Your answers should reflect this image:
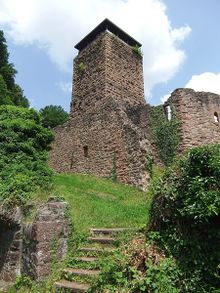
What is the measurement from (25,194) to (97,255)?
2.62 m

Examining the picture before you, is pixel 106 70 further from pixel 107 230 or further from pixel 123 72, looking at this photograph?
pixel 107 230

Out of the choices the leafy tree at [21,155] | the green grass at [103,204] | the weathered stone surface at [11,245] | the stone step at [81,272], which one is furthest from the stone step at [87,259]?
the leafy tree at [21,155]

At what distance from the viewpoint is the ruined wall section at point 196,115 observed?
1376 centimetres

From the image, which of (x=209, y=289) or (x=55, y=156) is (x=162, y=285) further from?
(x=55, y=156)

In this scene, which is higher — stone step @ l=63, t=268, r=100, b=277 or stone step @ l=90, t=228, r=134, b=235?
stone step @ l=90, t=228, r=134, b=235

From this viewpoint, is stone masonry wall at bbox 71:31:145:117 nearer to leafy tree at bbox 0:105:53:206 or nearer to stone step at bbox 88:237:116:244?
leafy tree at bbox 0:105:53:206

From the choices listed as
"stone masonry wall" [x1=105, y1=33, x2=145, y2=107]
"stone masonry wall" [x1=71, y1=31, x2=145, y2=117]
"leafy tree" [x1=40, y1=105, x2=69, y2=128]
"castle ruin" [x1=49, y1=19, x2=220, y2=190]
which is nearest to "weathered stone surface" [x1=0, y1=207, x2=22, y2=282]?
"castle ruin" [x1=49, y1=19, x2=220, y2=190]

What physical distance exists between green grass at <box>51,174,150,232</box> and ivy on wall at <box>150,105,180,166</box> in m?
2.67

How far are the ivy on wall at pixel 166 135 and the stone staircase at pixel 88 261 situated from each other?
7.62 meters

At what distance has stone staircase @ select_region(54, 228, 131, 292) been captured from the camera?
5.20m

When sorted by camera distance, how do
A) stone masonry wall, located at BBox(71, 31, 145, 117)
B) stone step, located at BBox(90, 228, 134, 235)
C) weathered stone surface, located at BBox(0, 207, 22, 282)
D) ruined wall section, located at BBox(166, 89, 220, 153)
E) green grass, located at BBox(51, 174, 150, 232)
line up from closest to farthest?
stone step, located at BBox(90, 228, 134, 235) → weathered stone surface, located at BBox(0, 207, 22, 282) → green grass, located at BBox(51, 174, 150, 232) → ruined wall section, located at BBox(166, 89, 220, 153) → stone masonry wall, located at BBox(71, 31, 145, 117)

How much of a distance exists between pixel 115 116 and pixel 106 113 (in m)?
0.72

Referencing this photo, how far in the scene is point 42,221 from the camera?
20.3 feet

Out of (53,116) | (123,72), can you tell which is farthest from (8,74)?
(123,72)
